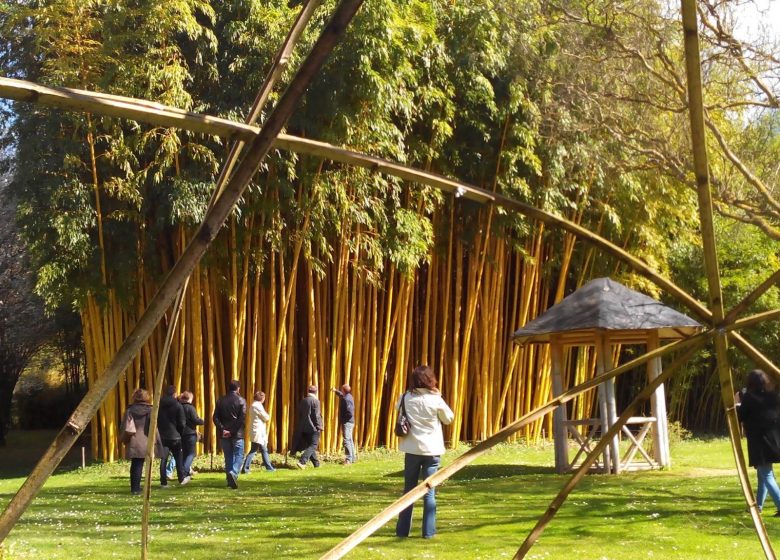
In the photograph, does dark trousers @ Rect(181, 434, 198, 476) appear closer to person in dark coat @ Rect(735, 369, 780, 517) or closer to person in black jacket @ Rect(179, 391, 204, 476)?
person in black jacket @ Rect(179, 391, 204, 476)

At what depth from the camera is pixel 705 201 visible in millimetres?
1293

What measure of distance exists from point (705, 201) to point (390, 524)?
6.61m

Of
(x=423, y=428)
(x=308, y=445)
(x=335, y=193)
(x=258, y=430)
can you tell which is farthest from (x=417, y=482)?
(x=335, y=193)

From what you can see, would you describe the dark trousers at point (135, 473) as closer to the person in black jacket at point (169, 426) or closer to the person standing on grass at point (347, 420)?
the person in black jacket at point (169, 426)

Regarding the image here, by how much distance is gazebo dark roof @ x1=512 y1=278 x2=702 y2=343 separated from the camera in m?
10.4

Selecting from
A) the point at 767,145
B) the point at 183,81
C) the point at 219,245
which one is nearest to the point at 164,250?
the point at 219,245

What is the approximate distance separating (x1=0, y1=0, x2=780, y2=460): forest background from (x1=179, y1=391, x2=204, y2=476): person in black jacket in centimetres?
231

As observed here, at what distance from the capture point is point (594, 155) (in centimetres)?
1167

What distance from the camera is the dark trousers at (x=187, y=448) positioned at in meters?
11.2

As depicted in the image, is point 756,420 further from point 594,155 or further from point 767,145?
point 594,155

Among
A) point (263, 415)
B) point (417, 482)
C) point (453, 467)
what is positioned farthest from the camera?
point (263, 415)

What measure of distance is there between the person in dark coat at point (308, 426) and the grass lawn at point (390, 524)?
0.79 m

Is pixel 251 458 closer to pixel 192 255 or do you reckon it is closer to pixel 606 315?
pixel 606 315

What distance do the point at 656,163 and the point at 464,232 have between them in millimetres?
6569
